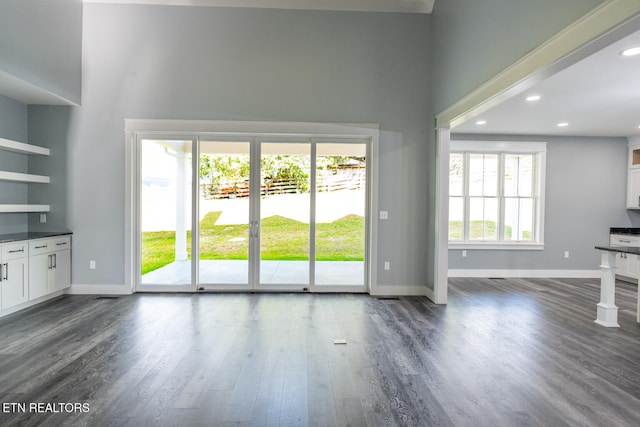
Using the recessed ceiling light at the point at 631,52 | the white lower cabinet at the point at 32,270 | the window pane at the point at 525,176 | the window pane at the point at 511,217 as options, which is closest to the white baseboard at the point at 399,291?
the window pane at the point at 511,217

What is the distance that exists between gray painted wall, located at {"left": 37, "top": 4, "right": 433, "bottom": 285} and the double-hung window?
187 cm

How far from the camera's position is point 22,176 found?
4598 millimetres

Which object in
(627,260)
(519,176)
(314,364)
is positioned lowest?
(314,364)

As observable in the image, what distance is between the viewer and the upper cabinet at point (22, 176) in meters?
4.34

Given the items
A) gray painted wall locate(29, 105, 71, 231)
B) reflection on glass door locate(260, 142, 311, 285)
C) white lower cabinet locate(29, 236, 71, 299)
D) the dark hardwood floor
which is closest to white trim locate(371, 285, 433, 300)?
the dark hardwood floor

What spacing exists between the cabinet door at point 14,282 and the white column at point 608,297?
6.85m

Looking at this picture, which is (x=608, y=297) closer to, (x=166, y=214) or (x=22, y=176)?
(x=166, y=214)

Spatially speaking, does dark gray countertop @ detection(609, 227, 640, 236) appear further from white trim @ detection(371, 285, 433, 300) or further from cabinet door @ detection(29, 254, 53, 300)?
cabinet door @ detection(29, 254, 53, 300)

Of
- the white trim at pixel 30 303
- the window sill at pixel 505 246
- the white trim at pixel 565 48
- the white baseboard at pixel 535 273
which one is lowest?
the white trim at pixel 30 303

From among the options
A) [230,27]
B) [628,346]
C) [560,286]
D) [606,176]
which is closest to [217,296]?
[230,27]

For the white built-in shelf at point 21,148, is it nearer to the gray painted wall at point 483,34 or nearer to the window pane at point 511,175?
the gray painted wall at point 483,34

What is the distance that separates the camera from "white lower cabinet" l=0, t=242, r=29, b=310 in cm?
395

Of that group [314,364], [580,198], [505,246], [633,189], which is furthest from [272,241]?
[633,189]

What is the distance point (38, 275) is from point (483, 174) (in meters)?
7.34
